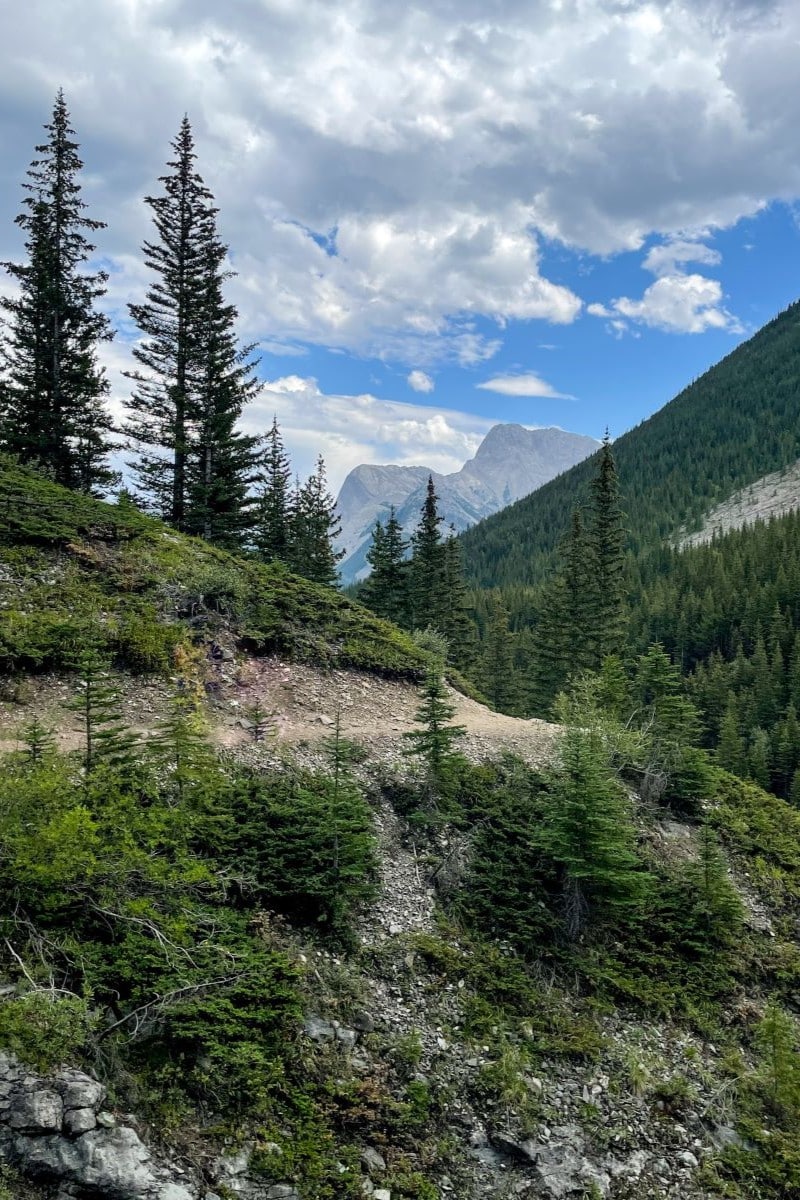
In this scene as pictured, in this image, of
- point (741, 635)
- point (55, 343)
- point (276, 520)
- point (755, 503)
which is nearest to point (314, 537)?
point (276, 520)

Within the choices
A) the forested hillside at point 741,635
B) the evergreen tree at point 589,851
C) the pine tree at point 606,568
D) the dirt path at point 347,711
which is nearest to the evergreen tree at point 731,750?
the forested hillside at point 741,635

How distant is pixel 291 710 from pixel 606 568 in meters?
27.3

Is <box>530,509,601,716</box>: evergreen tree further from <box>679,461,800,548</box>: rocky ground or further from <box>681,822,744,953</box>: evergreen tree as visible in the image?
<box>679,461,800,548</box>: rocky ground

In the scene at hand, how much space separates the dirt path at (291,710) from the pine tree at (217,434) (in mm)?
12572

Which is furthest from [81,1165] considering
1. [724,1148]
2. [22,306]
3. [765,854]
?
[22,306]

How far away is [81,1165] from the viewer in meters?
5.65

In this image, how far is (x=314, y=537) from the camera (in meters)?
50.0

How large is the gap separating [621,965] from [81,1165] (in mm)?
8621

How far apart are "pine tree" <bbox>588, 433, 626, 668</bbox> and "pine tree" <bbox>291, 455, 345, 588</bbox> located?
16.8 meters

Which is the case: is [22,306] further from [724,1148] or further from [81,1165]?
[724,1148]

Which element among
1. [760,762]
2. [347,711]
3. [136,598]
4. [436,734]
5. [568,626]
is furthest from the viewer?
[760,762]

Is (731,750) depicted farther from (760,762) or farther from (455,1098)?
(455,1098)

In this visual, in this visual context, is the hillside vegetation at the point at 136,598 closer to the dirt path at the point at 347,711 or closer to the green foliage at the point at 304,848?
the dirt path at the point at 347,711

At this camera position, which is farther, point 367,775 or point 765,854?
point 765,854
